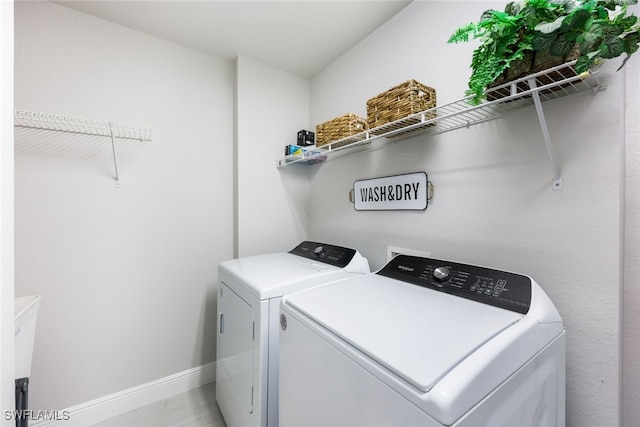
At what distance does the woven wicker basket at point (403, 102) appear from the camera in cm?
119

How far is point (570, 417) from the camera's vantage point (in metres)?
0.93

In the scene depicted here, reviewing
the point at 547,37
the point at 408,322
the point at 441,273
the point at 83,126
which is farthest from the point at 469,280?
the point at 83,126

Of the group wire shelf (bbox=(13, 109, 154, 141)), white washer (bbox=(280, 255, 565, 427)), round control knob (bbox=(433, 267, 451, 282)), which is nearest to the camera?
white washer (bbox=(280, 255, 565, 427))

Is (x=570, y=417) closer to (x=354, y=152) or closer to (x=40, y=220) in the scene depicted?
(x=354, y=152)

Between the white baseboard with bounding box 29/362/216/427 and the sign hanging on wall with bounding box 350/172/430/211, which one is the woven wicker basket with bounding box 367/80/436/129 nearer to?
the sign hanging on wall with bounding box 350/172/430/211

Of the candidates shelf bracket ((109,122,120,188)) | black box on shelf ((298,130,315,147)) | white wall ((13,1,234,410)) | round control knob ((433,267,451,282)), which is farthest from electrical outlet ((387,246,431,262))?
shelf bracket ((109,122,120,188))

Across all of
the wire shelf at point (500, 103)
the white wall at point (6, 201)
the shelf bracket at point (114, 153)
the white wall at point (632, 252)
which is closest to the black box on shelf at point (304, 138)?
the wire shelf at point (500, 103)

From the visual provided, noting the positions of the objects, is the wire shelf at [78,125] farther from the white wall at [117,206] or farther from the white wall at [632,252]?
the white wall at [632,252]

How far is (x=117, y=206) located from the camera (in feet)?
5.56

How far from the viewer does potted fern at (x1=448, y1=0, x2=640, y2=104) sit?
2.21 ft

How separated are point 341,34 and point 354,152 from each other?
84 cm

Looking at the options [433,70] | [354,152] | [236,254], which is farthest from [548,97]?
[236,254]

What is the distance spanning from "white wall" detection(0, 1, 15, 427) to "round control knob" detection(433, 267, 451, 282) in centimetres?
136

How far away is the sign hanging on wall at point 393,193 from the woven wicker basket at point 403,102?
36 centimetres
